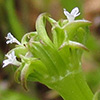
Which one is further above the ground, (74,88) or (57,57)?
(57,57)

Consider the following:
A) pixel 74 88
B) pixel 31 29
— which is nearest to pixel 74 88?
pixel 74 88

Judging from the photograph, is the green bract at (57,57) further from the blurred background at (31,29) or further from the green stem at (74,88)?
the blurred background at (31,29)

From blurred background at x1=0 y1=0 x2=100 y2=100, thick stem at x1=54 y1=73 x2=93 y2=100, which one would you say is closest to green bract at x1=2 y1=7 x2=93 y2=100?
thick stem at x1=54 y1=73 x2=93 y2=100

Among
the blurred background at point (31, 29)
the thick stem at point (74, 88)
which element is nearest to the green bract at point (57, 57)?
the thick stem at point (74, 88)

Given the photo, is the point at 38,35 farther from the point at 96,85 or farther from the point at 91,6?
the point at 91,6

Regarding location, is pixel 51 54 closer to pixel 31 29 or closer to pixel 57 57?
pixel 57 57

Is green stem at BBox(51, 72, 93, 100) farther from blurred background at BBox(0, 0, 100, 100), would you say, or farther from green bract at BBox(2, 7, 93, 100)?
blurred background at BBox(0, 0, 100, 100)

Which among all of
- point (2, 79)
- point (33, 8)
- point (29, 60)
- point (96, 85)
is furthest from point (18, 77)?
point (33, 8)
